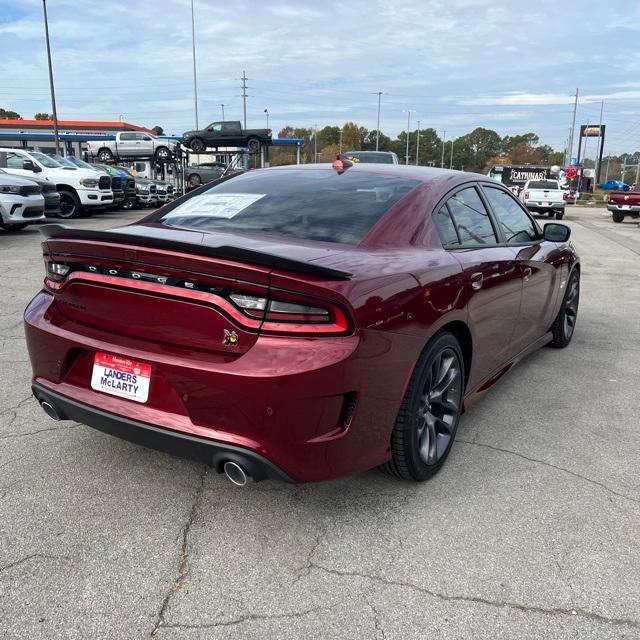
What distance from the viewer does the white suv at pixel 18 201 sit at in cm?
1268

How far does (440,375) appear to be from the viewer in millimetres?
3039

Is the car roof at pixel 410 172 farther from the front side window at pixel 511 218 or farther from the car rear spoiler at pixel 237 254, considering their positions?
the car rear spoiler at pixel 237 254

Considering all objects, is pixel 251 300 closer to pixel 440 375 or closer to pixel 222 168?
pixel 440 375

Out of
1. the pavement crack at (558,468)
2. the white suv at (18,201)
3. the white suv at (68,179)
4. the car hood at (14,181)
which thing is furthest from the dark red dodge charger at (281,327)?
the white suv at (68,179)

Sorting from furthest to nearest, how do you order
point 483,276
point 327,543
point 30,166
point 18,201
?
point 30,166
point 18,201
point 483,276
point 327,543

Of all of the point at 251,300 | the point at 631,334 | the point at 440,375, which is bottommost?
the point at 631,334

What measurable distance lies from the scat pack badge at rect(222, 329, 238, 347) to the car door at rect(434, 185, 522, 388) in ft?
4.55

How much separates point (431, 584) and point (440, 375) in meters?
1.04

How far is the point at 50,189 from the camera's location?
1475 centimetres

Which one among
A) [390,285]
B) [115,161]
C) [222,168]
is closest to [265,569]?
[390,285]

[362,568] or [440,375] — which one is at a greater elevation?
[440,375]

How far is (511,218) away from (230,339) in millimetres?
2749

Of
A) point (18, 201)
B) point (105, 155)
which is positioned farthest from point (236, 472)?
point (105, 155)

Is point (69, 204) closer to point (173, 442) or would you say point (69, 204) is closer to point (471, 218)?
point (471, 218)
